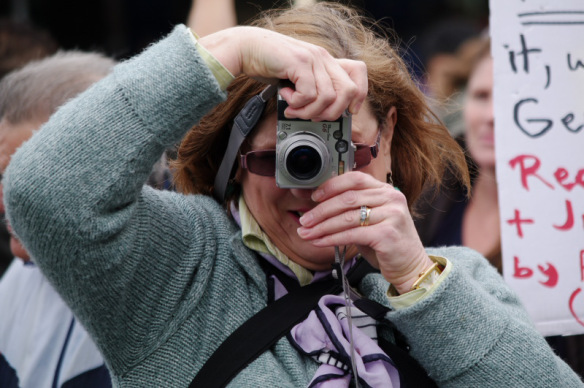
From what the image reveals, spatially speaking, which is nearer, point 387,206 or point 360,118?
point 387,206

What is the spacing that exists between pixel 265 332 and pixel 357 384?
0.18m

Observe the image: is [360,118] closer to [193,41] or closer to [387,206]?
[387,206]

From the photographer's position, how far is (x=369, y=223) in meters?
1.35

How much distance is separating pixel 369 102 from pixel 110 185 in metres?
0.57

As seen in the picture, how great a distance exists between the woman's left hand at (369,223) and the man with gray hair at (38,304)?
0.80m

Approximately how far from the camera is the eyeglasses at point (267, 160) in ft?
4.67

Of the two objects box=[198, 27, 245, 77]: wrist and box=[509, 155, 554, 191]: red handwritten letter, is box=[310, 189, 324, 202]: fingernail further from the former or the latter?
box=[509, 155, 554, 191]: red handwritten letter

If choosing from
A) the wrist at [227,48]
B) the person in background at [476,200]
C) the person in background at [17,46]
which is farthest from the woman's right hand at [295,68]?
the person in background at [17,46]

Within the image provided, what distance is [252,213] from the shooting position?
4.97ft

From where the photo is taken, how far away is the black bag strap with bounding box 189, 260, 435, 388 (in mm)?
1317

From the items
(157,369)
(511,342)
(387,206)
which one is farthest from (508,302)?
(157,369)

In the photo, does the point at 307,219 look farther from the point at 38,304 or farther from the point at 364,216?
the point at 38,304

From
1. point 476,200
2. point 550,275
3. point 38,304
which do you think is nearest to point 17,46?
point 38,304

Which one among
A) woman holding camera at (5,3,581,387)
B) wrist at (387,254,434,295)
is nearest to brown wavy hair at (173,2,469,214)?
woman holding camera at (5,3,581,387)
